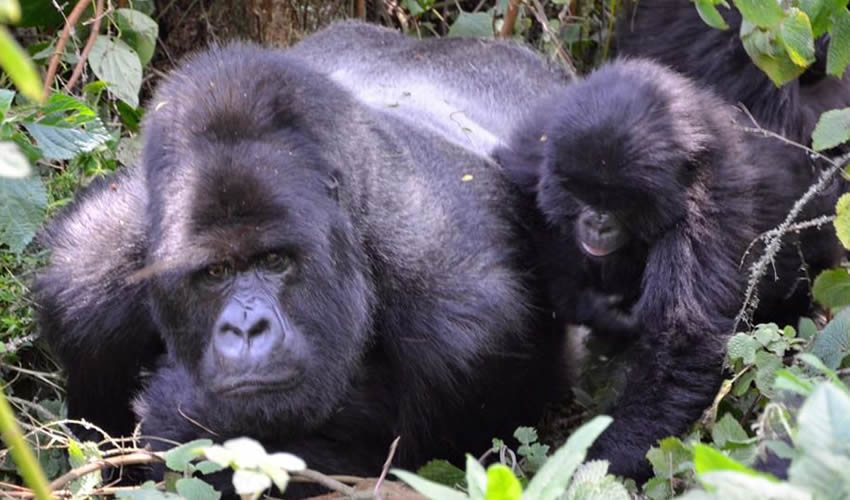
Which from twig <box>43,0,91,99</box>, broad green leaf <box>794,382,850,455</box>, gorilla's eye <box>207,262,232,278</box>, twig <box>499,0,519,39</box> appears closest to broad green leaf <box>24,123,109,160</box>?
twig <box>43,0,91,99</box>

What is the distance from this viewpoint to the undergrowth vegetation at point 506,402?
5.44 feet

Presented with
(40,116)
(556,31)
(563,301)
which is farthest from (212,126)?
(556,31)

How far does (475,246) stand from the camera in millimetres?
3568

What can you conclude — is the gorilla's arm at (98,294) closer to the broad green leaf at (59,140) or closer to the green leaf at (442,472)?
the broad green leaf at (59,140)

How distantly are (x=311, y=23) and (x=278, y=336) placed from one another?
255cm

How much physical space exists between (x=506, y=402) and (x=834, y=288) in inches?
41.1

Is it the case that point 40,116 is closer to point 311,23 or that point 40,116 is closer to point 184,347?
point 184,347

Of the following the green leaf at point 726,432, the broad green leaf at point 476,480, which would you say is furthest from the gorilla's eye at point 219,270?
the broad green leaf at point 476,480

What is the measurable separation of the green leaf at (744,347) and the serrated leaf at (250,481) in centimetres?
152

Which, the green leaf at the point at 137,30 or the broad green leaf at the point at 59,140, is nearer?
the broad green leaf at the point at 59,140

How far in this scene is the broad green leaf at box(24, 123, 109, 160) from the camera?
3486mm

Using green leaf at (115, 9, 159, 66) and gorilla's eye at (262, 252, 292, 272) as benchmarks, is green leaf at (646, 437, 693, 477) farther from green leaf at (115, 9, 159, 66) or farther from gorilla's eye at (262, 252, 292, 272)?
green leaf at (115, 9, 159, 66)

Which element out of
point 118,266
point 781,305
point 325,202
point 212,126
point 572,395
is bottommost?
point 572,395

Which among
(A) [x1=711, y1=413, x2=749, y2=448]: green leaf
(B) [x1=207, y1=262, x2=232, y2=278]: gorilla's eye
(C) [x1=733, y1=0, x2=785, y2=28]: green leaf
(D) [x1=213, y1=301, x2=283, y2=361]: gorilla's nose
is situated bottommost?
(A) [x1=711, y1=413, x2=749, y2=448]: green leaf
